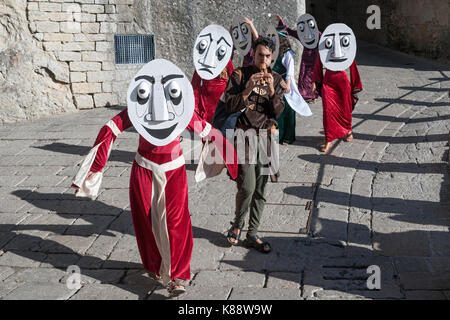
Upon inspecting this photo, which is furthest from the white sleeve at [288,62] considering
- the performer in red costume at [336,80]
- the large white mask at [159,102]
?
the large white mask at [159,102]

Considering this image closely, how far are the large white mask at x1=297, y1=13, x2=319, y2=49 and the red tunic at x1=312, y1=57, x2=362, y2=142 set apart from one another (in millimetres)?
1666

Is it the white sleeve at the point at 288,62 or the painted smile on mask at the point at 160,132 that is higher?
the white sleeve at the point at 288,62

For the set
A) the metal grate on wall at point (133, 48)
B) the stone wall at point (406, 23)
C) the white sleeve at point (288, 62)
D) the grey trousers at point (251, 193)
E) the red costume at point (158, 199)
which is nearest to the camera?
the red costume at point (158, 199)

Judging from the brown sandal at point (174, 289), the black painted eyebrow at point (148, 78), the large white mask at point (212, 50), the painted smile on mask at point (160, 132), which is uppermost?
the large white mask at point (212, 50)

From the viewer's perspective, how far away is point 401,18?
17.5 meters

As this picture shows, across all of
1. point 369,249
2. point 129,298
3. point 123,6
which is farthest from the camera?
point 123,6

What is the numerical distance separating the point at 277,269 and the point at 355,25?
55.1 feet

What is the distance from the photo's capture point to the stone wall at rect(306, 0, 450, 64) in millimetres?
15938

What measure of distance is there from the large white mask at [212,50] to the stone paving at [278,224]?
135 cm

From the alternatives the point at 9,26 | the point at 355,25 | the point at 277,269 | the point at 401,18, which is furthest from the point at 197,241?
the point at 355,25

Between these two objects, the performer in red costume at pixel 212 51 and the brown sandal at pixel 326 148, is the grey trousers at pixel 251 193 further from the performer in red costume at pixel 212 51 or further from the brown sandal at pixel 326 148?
the brown sandal at pixel 326 148

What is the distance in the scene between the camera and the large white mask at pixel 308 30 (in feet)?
31.8

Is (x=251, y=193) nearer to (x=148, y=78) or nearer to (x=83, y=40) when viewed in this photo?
(x=148, y=78)

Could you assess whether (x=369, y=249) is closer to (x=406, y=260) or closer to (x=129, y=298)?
(x=406, y=260)
